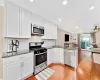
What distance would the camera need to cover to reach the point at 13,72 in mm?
2406

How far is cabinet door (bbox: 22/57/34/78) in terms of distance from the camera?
9.25 ft

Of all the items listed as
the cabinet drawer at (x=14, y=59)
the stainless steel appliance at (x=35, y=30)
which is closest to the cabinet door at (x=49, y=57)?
the stainless steel appliance at (x=35, y=30)

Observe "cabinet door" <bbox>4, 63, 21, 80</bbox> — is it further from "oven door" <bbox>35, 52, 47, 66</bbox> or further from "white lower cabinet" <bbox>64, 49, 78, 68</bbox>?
"white lower cabinet" <bbox>64, 49, 78, 68</bbox>

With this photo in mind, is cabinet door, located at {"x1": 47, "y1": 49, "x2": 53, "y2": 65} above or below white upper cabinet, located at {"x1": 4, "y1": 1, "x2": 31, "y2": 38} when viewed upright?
below

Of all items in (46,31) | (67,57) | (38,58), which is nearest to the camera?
(38,58)

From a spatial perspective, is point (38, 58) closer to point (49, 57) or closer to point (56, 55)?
point (49, 57)

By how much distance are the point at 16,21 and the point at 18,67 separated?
1.48m

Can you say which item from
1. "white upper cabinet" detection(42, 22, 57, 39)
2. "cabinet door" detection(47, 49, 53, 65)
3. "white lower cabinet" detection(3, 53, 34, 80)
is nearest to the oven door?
"white lower cabinet" detection(3, 53, 34, 80)

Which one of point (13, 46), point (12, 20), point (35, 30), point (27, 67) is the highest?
point (12, 20)

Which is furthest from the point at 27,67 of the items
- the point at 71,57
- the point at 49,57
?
the point at 71,57

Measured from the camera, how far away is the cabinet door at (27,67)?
2.82m

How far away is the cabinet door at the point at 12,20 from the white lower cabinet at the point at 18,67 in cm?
77

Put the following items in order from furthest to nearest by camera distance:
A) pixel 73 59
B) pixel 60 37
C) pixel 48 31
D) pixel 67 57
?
1. pixel 60 37
2. pixel 48 31
3. pixel 67 57
4. pixel 73 59

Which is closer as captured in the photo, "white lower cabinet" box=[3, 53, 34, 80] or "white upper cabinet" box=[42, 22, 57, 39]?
"white lower cabinet" box=[3, 53, 34, 80]
